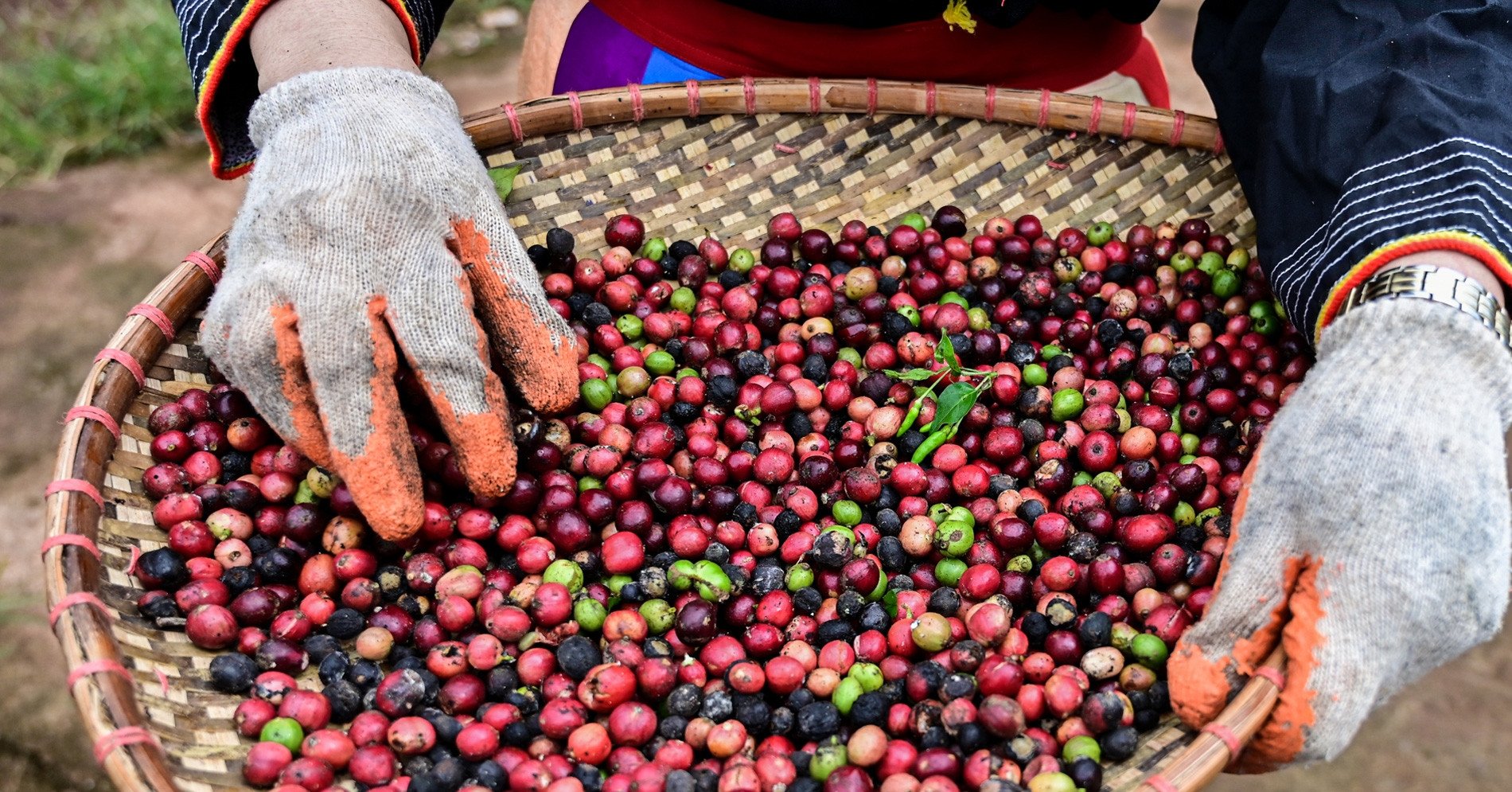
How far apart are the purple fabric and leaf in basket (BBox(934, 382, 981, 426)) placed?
1601 mm

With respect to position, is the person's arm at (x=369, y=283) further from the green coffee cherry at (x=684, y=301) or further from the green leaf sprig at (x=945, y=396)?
the green leaf sprig at (x=945, y=396)

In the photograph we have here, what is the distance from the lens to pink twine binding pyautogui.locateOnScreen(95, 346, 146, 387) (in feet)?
9.43

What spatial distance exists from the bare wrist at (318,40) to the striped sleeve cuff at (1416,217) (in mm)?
2314

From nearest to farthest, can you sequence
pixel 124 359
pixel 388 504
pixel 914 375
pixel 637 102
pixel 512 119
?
1. pixel 388 504
2. pixel 124 359
3. pixel 914 375
4. pixel 512 119
5. pixel 637 102

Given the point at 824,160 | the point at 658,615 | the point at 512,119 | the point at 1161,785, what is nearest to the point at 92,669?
the point at 658,615

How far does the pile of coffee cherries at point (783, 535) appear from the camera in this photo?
2496 millimetres

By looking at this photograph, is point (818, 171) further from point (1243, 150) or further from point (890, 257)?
point (1243, 150)

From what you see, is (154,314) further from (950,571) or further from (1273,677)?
(1273,677)

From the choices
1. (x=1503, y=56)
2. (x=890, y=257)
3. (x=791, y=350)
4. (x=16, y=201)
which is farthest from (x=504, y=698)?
(x=16, y=201)

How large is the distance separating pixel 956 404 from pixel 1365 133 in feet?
3.85

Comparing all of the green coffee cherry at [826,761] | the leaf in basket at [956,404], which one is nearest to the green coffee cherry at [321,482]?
the green coffee cherry at [826,761]

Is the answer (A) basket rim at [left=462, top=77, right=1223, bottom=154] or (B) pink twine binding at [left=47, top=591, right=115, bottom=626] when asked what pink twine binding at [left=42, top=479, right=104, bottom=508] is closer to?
(B) pink twine binding at [left=47, top=591, right=115, bottom=626]

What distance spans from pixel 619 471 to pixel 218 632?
1003 millimetres

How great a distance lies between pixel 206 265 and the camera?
3094mm
